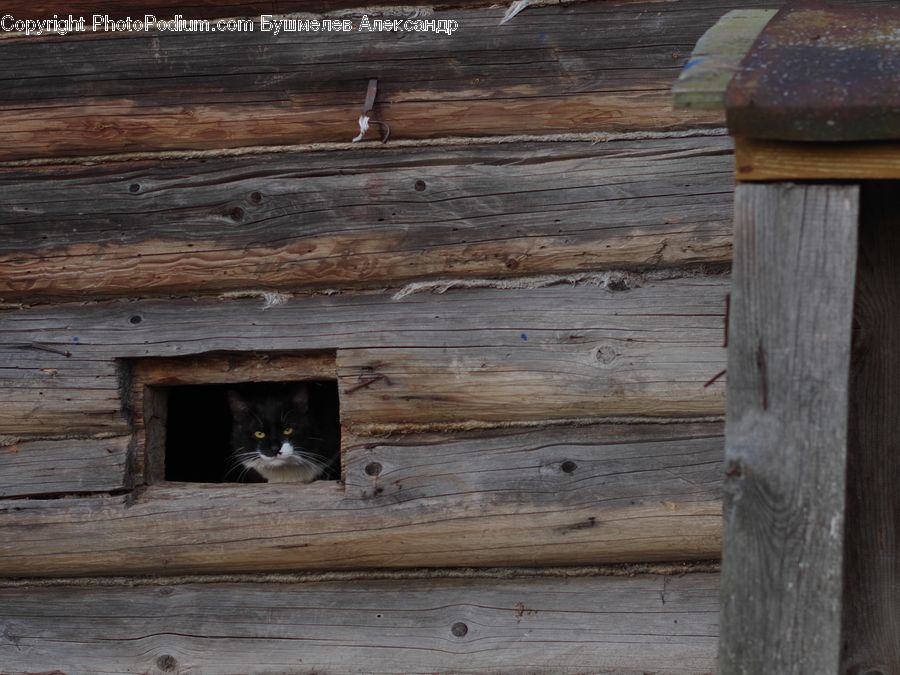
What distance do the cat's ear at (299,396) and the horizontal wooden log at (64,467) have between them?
5.08ft

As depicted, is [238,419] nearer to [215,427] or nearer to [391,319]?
[215,427]

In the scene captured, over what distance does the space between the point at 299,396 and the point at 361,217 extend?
73.2 inches

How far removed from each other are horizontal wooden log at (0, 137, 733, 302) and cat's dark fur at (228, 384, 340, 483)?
155 centimetres

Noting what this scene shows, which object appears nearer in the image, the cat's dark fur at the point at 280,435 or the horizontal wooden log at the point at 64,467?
the horizontal wooden log at the point at 64,467

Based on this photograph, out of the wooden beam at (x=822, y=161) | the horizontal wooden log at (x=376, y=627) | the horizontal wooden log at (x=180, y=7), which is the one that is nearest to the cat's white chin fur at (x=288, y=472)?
the horizontal wooden log at (x=376, y=627)

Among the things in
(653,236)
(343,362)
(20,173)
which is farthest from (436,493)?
(20,173)

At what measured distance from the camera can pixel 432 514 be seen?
9.34ft

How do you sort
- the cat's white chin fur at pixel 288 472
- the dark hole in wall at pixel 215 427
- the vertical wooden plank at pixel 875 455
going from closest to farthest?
the vertical wooden plank at pixel 875 455 → the cat's white chin fur at pixel 288 472 → the dark hole in wall at pixel 215 427

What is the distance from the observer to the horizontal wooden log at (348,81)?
2705 mm

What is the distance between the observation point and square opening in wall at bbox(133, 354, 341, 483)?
3.05 m

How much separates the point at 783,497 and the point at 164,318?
6.66 feet

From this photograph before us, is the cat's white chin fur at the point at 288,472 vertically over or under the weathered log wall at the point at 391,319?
under

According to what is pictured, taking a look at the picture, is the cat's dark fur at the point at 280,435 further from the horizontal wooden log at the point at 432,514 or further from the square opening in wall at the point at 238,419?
the horizontal wooden log at the point at 432,514

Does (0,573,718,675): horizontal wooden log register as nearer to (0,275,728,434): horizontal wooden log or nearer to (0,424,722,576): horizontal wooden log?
(0,424,722,576): horizontal wooden log
